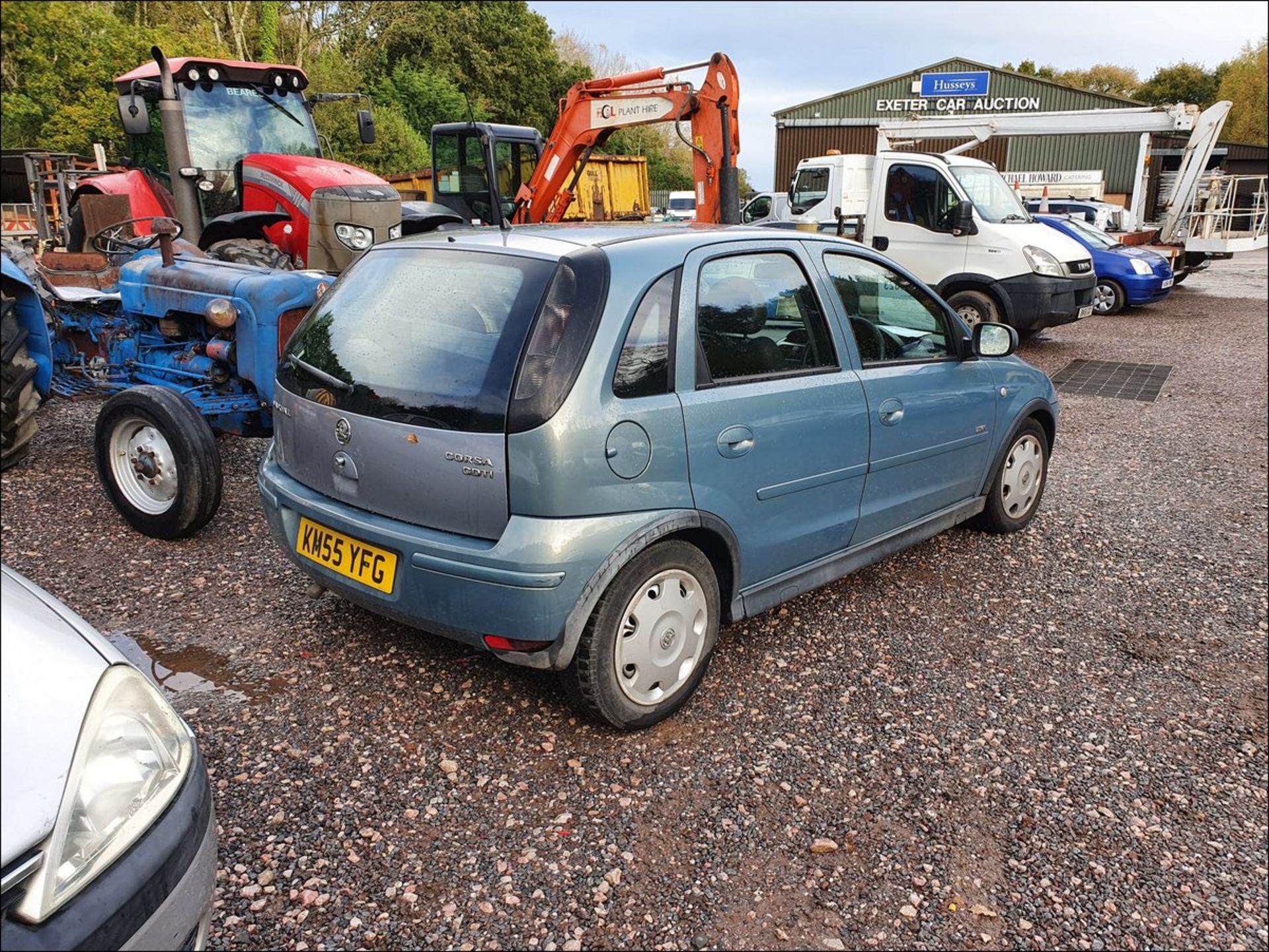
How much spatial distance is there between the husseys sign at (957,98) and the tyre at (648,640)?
36.1 metres

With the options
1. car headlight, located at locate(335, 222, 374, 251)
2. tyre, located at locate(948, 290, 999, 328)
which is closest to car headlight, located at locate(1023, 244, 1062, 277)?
tyre, located at locate(948, 290, 999, 328)

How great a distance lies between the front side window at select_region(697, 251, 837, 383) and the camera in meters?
3.26

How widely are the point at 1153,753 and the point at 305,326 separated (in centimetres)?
345

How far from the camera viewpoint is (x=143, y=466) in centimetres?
482

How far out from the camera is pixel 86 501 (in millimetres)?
5355

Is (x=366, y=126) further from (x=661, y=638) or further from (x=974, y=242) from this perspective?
(x=661, y=638)

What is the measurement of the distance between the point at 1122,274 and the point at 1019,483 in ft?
38.3

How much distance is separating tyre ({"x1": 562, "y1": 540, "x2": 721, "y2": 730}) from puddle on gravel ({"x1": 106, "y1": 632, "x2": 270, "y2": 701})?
49.7 inches

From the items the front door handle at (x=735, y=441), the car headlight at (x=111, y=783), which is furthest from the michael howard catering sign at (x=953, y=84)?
the car headlight at (x=111, y=783)

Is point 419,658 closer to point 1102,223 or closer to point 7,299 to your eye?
point 7,299

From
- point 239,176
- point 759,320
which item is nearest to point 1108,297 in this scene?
point 239,176

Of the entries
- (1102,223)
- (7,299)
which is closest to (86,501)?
(7,299)

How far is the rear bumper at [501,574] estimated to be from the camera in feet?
9.11

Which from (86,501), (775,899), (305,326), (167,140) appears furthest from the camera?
(167,140)
